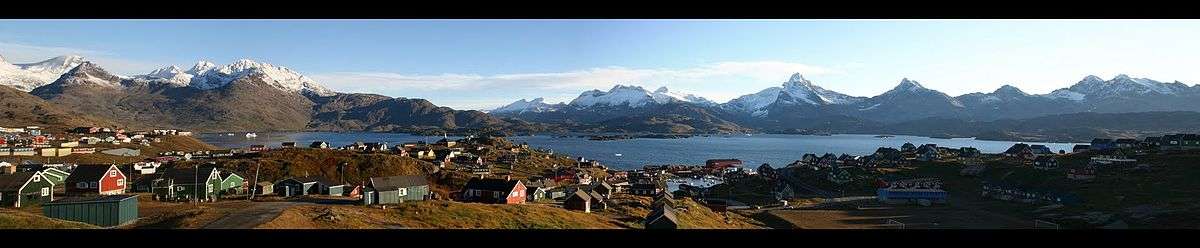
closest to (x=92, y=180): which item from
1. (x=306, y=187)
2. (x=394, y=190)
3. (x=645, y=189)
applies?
(x=306, y=187)

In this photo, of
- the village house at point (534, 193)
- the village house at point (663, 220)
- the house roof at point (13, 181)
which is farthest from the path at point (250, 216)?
the village house at point (534, 193)

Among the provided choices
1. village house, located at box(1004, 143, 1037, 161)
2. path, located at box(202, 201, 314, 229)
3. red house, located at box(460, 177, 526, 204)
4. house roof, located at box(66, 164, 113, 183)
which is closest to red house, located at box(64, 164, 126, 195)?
house roof, located at box(66, 164, 113, 183)

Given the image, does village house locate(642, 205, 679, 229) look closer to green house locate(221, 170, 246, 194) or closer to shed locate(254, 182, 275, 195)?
shed locate(254, 182, 275, 195)

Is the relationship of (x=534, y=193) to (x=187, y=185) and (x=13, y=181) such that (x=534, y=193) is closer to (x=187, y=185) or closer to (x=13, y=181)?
(x=187, y=185)

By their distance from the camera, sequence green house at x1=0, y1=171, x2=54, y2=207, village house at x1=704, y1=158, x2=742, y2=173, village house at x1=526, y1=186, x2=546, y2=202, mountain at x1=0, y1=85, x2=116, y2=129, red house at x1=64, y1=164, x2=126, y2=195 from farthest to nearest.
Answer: mountain at x1=0, y1=85, x2=116, y2=129, village house at x1=704, y1=158, x2=742, y2=173, village house at x1=526, y1=186, x2=546, y2=202, red house at x1=64, y1=164, x2=126, y2=195, green house at x1=0, y1=171, x2=54, y2=207

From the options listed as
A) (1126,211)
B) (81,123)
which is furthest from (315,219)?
(81,123)
